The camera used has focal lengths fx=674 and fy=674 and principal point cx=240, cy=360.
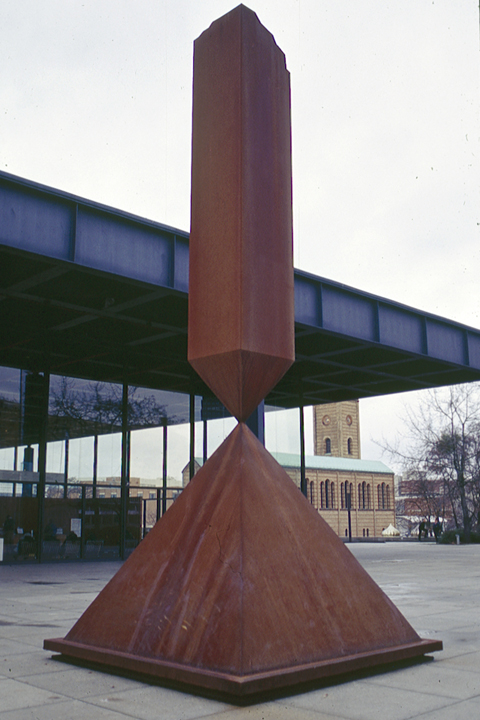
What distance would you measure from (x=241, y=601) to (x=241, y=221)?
304cm

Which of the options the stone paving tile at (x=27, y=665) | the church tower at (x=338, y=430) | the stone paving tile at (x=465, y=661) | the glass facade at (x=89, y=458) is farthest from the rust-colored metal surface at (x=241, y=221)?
the church tower at (x=338, y=430)

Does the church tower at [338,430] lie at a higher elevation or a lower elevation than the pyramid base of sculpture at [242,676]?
higher

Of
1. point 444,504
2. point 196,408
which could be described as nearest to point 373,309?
point 196,408

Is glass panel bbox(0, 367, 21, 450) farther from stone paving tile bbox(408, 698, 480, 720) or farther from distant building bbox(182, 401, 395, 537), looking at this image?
distant building bbox(182, 401, 395, 537)

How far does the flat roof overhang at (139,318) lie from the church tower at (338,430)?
272 ft

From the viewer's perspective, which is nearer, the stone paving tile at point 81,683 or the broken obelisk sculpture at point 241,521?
the stone paving tile at point 81,683

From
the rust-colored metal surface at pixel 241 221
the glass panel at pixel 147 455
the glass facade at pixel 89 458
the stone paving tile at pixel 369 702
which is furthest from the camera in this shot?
the glass panel at pixel 147 455

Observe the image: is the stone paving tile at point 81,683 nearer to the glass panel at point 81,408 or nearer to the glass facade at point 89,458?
the glass facade at point 89,458

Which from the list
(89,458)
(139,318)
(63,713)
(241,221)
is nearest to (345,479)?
(89,458)

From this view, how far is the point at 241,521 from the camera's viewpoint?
16.7ft

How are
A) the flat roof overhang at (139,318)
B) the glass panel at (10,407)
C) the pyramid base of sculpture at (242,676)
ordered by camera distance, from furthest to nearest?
the glass panel at (10,407)
the flat roof overhang at (139,318)
the pyramid base of sculpture at (242,676)

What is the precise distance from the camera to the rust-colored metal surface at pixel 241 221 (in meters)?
5.70

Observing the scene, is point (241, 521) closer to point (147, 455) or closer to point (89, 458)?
point (89, 458)

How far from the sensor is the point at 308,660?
4629 mm
